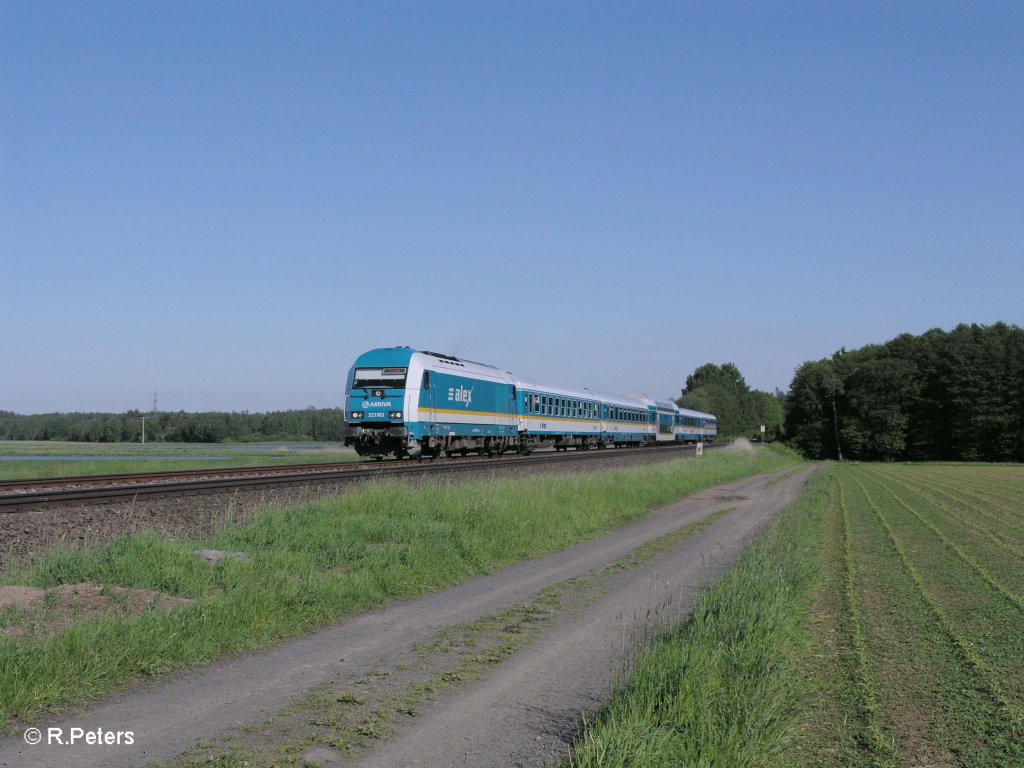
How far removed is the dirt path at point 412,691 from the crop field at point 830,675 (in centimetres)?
82

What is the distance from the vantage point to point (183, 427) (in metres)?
135

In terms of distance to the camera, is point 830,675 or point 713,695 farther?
point 830,675

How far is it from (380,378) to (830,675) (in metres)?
23.4

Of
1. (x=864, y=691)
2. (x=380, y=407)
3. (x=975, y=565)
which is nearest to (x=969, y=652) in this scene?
(x=864, y=691)

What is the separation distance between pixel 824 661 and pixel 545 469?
816 inches

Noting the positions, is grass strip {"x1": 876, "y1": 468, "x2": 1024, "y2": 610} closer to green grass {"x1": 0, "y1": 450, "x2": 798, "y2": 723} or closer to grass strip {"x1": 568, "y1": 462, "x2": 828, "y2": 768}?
grass strip {"x1": 568, "y1": 462, "x2": 828, "y2": 768}

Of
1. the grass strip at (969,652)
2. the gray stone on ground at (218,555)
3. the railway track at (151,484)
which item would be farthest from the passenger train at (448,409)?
the grass strip at (969,652)

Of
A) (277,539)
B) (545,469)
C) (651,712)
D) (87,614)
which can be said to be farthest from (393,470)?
(651,712)

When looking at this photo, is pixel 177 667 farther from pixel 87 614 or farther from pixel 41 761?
pixel 41 761

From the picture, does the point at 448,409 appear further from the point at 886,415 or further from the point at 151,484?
the point at 886,415

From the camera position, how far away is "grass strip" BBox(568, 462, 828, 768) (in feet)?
17.3

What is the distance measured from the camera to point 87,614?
859 cm

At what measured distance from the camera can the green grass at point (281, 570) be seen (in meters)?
7.19

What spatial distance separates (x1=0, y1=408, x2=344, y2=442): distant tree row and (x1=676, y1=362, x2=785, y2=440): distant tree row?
6366 centimetres
